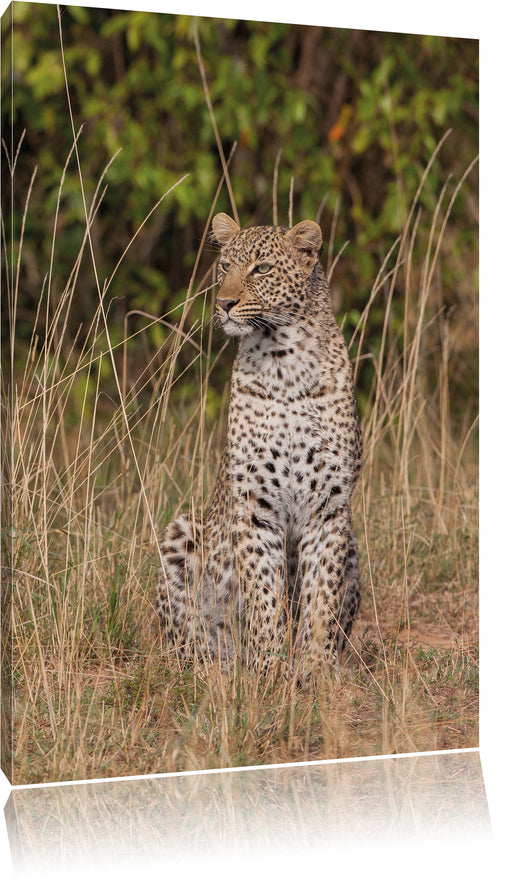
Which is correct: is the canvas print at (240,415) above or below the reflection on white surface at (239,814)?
above

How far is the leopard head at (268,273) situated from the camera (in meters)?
5.07

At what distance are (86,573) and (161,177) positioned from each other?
2195mm

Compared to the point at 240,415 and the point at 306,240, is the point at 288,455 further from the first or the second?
the point at 306,240

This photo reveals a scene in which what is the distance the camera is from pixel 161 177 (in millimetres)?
6535

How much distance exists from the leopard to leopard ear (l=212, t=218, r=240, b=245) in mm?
19

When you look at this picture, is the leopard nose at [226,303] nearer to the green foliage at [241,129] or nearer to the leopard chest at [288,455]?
the leopard chest at [288,455]

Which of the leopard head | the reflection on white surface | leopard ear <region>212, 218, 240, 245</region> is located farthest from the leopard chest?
the reflection on white surface

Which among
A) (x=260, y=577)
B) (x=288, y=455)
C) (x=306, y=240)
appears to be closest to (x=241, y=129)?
(x=306, y=240)

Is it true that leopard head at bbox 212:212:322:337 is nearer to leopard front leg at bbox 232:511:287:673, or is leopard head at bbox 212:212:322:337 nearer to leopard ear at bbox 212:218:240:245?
leopard ear at bbox 212:218:240:245

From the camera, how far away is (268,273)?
514cm

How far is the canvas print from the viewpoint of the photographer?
4859 millimetres

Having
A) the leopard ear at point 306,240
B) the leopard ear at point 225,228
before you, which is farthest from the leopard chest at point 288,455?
the leopard ear at point 225,228

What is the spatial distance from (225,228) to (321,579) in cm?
138

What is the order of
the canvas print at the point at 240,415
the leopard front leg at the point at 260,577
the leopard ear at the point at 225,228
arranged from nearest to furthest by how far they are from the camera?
the canvas print at the point at 240,415 < the leopard front leg at the point at 260,577 < the leopard ear at the point at 225,228
